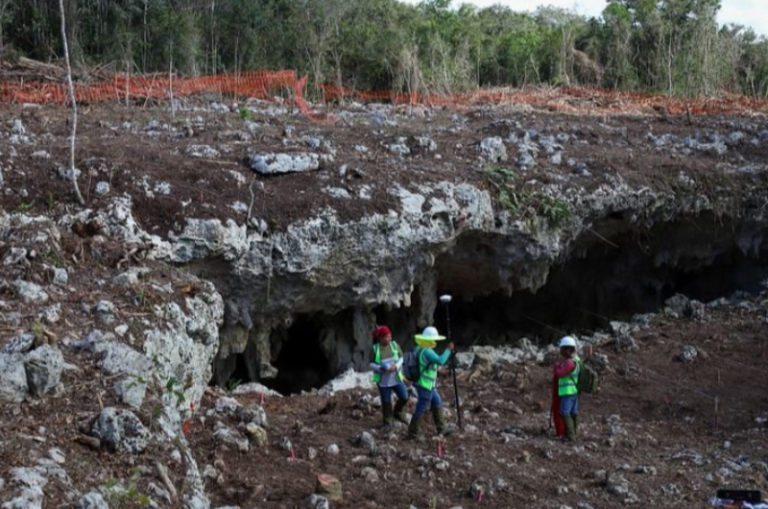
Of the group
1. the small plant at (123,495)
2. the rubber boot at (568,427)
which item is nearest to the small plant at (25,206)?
the small plant at (123,495)

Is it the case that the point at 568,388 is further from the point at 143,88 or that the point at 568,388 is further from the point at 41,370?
A: the point at 143,88

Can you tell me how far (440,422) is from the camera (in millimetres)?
7855

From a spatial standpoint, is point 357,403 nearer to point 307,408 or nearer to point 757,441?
point 307,408

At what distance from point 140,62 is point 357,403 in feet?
41.7

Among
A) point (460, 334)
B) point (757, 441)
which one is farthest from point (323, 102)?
point (757, 441)

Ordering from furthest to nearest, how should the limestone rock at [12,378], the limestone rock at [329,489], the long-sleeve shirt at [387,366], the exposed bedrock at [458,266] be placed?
the exposed bedrock at [458,266]
the long-sleeve shirt at [387,366]
the limestone rock at [329,489]
the limestone rock at [12,378]

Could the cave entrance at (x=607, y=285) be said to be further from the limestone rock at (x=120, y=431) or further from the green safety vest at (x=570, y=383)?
the limestone rock at (x=120, y=431)

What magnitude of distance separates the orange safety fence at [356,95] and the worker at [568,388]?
7.09 m

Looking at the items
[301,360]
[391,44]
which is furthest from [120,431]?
[391,44]

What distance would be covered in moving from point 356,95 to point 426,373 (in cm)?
→ 1325

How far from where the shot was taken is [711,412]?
30.2 feet

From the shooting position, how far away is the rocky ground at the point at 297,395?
5.61m

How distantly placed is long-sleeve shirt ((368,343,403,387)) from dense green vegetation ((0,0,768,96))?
36.0 feet

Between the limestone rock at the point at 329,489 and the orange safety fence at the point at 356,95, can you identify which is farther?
the orange safety fence at the point at 356,95
